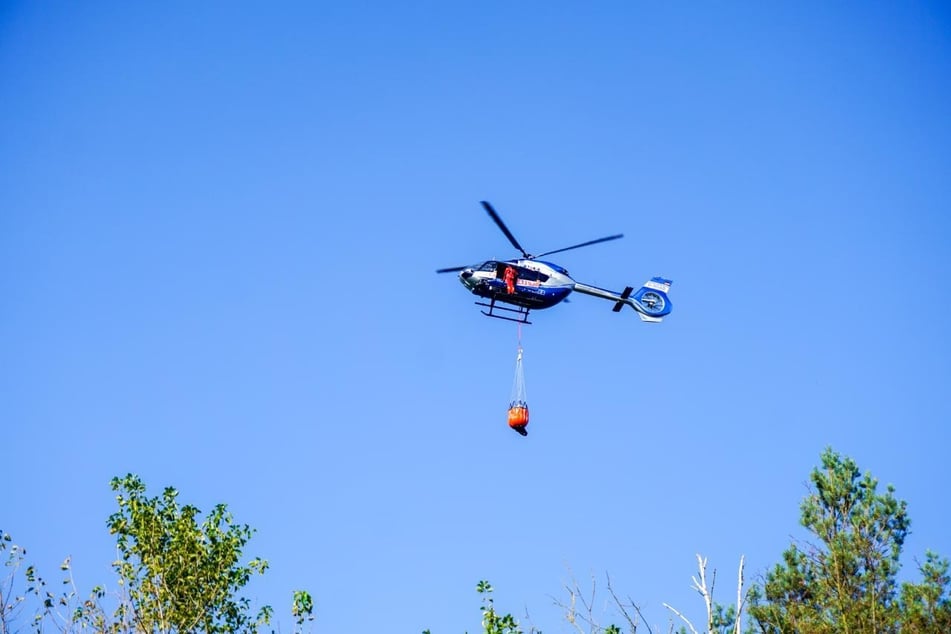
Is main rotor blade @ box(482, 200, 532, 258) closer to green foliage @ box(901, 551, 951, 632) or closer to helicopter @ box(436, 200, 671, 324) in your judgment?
helicopter @ box(436, 200, 671, 324)

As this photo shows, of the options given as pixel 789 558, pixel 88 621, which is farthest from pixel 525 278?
pixel 88 621

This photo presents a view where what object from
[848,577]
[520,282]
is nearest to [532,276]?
[520,282]

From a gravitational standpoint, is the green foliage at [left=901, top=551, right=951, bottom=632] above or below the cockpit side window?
below

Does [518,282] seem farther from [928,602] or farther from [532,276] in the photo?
[928,602]

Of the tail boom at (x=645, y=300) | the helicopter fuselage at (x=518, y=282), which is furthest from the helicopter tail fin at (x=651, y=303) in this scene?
the helicopter fuselage at (x=518, y=282)

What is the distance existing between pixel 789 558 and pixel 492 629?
12060 mm

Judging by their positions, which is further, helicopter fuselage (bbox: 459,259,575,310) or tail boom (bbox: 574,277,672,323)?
tail boom (bbox: 574,277,672,323)

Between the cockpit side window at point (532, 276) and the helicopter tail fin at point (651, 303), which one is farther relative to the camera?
the helicopter tail fin at point (651, 303)

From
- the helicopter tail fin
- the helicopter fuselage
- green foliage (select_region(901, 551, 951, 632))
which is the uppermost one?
the helicopter tail fin

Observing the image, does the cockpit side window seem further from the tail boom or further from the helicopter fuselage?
the tail boom

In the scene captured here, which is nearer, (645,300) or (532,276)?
(532,276)

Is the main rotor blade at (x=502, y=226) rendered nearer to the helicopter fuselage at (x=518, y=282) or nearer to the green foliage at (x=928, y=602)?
the helicopter fuselage at (x=518, y=282)

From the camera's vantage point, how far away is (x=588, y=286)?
103 ft

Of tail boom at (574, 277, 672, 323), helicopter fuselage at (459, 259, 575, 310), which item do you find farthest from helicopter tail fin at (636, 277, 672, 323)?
helicopter fuselage at (459, 259, 575, 310)
